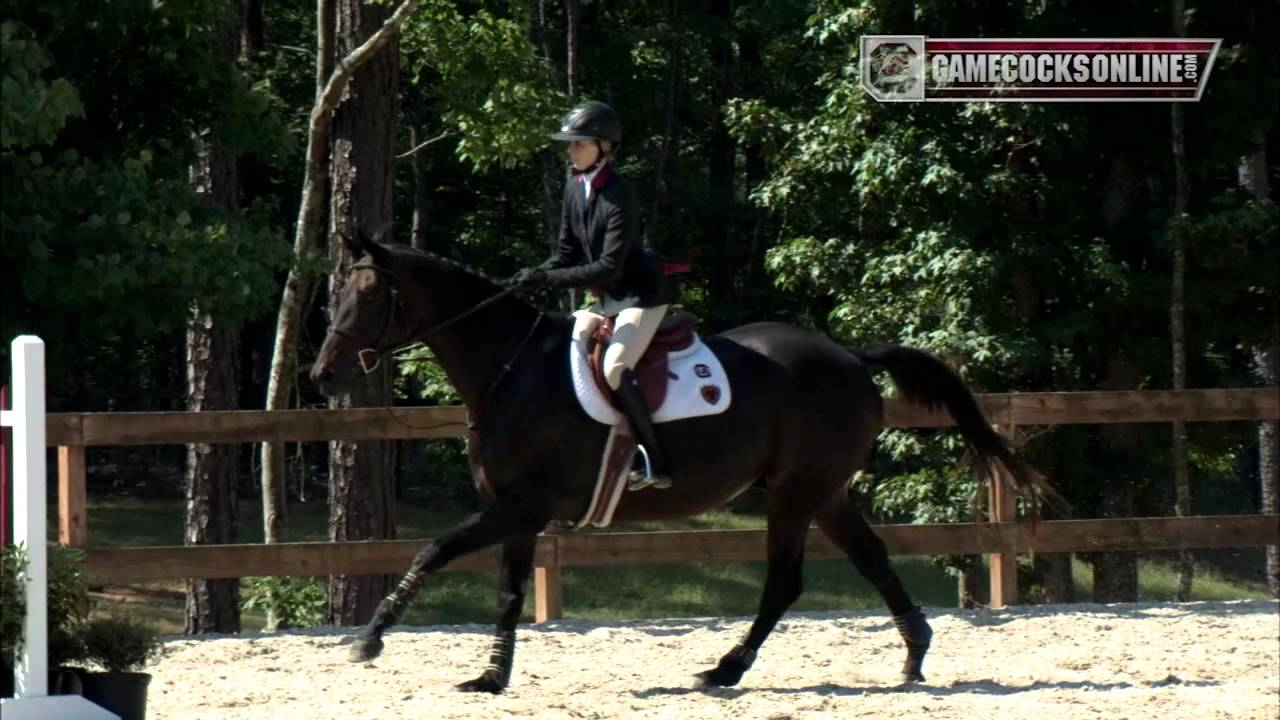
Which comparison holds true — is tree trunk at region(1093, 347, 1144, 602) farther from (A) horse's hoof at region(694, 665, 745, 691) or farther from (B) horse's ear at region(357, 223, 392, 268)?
(B) horse's ear at region(357, 223, 392, 268)

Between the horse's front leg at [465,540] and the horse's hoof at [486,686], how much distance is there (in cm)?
42

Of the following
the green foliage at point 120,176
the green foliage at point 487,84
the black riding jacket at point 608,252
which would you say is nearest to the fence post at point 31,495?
the green foliage at point 120,176

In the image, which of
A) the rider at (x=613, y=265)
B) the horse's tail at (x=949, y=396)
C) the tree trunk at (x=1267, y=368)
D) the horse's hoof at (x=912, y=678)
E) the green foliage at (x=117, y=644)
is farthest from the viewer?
the tree trunk at (x=1267, y=368)

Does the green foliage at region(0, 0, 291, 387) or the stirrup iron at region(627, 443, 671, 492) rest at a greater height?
the green foliage at region(0, 0, 291, 387)

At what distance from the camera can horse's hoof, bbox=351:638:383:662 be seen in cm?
715

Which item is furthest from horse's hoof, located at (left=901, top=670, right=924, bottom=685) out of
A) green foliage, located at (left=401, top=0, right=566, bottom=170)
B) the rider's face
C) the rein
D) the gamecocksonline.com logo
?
the gamecocksonline.com logo

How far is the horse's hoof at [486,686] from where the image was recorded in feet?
24.2

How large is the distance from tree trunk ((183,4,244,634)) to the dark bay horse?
591cm

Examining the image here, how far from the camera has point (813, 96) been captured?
79.7 ft

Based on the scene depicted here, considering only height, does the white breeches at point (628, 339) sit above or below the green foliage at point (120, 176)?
below

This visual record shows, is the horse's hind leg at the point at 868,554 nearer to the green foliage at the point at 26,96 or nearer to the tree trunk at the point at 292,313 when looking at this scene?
the green foliage at the point at 26,96

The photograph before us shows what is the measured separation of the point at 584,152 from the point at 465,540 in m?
1.75

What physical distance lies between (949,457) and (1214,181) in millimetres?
3660

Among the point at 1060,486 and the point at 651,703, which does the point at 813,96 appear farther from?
the point at 651,703
